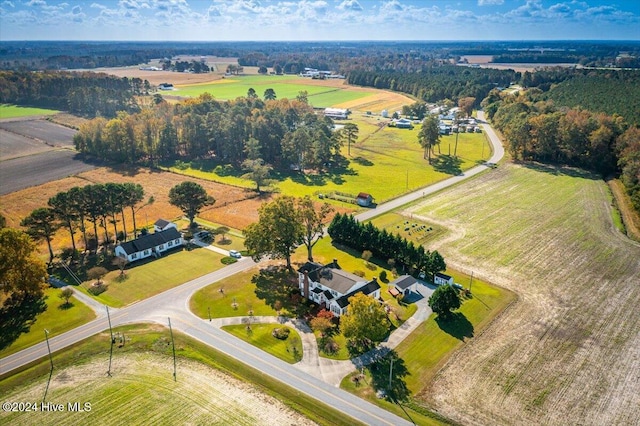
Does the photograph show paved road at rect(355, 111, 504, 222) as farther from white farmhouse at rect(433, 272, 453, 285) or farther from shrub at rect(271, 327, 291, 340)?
shrub at rect(271, 327, 291, 340)

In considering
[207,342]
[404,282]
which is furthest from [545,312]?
[207,342]

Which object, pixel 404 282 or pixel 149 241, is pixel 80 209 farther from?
pixel 404 282

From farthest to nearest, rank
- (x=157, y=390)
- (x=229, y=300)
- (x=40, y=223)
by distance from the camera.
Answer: (x=40, y=223) < (x=229, y=300) < (x=157, y=390)

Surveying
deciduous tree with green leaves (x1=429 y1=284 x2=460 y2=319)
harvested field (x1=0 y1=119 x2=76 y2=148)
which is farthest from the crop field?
harvested field (x1=0 y1=119 x2=76 y2=148)

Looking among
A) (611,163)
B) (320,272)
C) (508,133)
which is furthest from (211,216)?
(611,163)

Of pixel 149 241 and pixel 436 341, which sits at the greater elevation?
pixel 149 241

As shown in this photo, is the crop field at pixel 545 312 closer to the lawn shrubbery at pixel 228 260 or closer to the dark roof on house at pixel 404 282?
the dark roof on house at pixel 404 282

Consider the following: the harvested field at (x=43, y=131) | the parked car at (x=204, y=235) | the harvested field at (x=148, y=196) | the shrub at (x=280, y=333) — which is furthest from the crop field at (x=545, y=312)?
the harvested field at (x=43, y=131)
